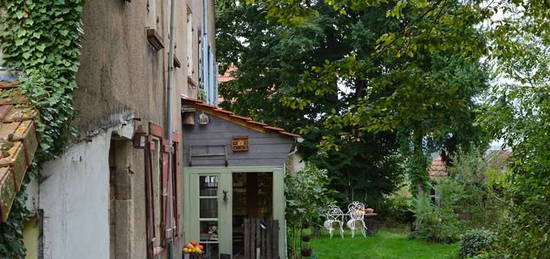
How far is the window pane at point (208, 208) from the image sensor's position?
1034 centimetres

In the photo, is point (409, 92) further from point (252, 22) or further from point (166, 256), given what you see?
point (252, 22)

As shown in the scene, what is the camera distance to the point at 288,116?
69.9 ft

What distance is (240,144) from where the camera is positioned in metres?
10.1

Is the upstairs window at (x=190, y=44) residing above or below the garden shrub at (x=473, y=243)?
above

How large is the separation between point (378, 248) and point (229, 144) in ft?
21.9

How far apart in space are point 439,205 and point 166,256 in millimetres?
11298

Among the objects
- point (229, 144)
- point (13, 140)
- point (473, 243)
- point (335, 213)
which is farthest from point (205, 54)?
point (13, 140)

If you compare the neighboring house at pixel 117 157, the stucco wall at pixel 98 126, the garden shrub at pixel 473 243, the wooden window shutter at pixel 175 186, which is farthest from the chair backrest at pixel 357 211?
the stucco wall at pixel 98 126

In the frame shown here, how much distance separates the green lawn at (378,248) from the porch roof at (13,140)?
10.9m

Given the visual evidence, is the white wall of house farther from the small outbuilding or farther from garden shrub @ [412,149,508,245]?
garden shrub @ [412,149,508,245]

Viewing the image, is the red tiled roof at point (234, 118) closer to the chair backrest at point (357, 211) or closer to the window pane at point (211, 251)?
the window pane at point (211, 251)

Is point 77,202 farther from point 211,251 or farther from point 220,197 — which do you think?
point 211,251

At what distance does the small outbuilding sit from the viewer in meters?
10.1

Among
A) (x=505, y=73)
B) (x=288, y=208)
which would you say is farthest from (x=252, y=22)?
(x=505, y=73)
